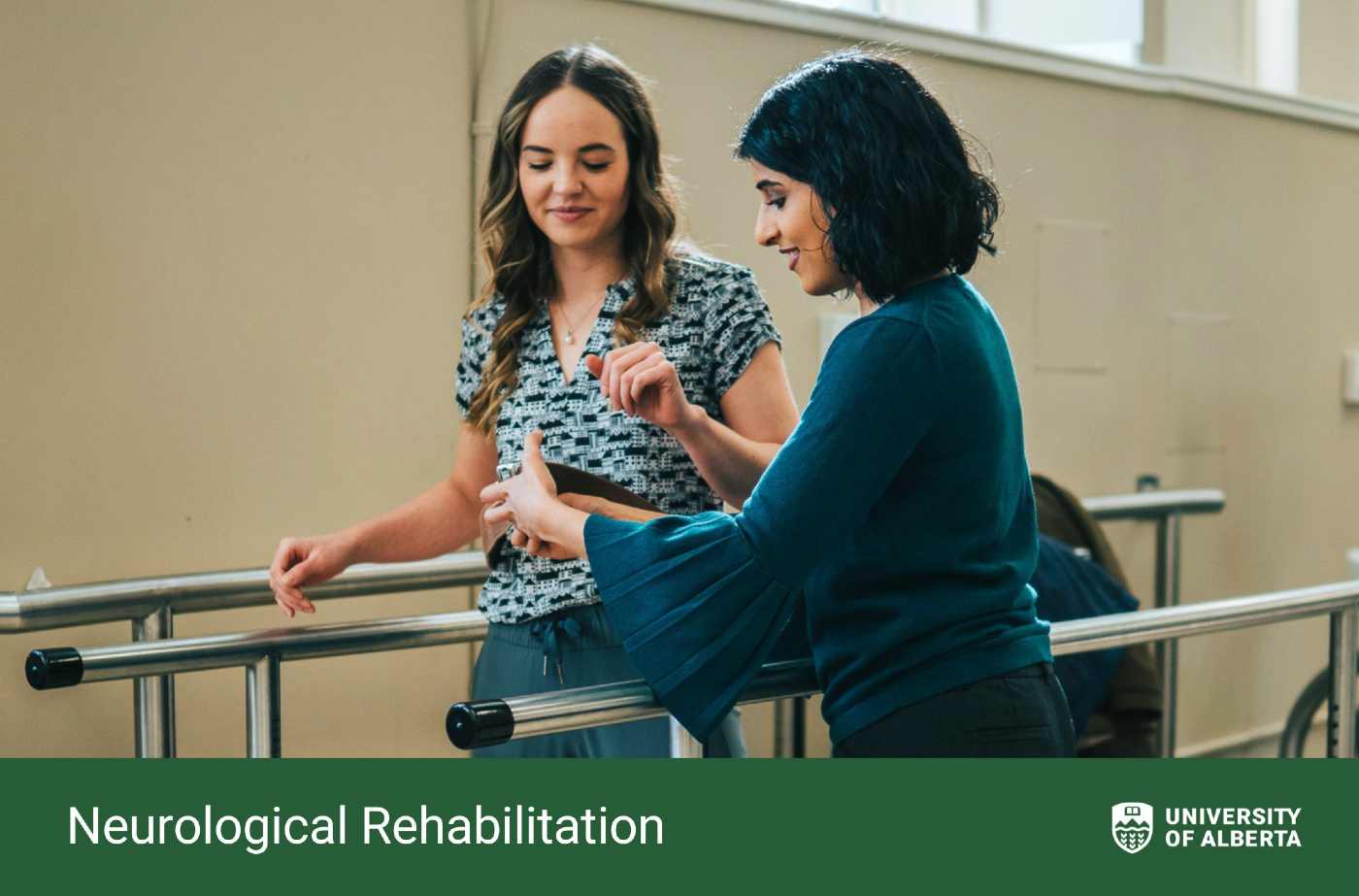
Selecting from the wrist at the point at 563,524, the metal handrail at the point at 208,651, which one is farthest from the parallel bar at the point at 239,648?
the wrist at the point at 563,524

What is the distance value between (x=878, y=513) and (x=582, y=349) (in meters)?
0.48

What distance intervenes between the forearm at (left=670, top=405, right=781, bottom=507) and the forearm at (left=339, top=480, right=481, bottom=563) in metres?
0.38

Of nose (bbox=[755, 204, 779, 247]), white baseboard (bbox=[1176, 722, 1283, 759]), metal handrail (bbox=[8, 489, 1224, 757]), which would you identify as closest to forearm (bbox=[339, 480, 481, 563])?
metal handrail (bbox=[8, 489, 1224, 757])

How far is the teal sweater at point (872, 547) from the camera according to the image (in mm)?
1198

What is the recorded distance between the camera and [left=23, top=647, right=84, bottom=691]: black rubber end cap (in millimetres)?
1438

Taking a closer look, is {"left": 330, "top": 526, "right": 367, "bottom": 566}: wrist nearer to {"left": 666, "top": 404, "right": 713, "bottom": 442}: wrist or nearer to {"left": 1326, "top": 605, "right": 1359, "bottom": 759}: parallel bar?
{"left": 666, "top": 404, "right": 713, "bottom": 442}: wrist

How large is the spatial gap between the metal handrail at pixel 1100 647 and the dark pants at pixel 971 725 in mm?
132

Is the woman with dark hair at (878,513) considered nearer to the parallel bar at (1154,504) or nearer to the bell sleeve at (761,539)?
the bell sleeve at (761,539)

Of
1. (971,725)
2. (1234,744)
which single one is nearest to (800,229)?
(971,725)

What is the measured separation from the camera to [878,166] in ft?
4.11

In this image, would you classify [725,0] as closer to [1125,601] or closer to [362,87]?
[362,87]
